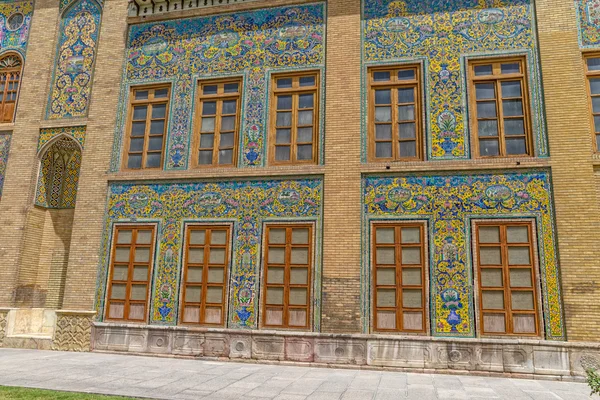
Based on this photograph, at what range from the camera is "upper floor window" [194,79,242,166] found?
968cm

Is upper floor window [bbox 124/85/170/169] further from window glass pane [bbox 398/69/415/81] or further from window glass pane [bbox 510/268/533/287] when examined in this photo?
window glass pane [bbox 510/268/533/287]

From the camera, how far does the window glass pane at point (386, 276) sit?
8.31m

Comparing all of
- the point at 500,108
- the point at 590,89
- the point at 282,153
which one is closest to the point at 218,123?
the point at 282,153

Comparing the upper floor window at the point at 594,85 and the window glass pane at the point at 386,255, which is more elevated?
the upper floor window at the point at 594,85

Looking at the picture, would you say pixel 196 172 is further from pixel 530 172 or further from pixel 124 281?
pixel 530 172

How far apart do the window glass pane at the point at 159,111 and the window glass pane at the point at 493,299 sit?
703 cm

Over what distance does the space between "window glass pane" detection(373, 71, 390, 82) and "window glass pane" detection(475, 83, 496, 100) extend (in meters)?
1.62

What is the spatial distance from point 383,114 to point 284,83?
6.79ft

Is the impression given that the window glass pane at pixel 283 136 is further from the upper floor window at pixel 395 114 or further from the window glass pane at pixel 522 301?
the window glass pane at pixel 522 301

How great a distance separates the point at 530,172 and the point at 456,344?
311 centimetres

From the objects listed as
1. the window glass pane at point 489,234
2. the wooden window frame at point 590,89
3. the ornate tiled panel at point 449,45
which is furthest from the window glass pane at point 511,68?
the window glass pane at point 489,234

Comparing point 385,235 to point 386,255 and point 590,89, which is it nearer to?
point 386,255

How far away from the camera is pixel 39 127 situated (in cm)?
1059

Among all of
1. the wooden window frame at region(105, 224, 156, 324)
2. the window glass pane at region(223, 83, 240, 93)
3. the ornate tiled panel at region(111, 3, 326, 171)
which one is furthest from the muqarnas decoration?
the window glass pane at region(223, 83, 240, 93)
